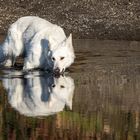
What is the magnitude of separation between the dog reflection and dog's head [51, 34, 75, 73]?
30 cm

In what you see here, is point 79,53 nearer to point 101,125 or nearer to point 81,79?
point 81,79

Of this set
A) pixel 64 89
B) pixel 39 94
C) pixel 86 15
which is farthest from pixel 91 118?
pixel 86 15

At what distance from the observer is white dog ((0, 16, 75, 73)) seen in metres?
13.4

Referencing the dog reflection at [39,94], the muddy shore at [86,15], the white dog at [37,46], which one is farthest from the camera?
the muddy shore at [86,15]

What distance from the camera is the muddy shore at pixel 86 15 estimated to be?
2250 cm

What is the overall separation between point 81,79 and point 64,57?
916mm

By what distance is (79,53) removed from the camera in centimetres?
1703

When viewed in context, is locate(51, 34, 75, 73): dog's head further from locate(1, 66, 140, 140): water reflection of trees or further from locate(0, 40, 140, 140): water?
locate(1, 66, 140, 140): water reflection of trees

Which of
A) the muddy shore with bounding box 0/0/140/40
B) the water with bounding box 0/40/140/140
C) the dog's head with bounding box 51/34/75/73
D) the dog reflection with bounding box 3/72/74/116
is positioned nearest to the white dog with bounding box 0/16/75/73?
the dog's head with bounding box 51/34/75/73

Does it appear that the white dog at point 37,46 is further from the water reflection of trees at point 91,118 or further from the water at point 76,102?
the water reflection of trees at point 91,118

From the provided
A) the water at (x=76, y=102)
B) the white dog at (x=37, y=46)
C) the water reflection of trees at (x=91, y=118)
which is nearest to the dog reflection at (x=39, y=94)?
the water at (x=76, y=102)

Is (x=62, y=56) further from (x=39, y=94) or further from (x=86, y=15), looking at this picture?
(x=86, y=15)

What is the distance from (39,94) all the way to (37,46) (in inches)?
118

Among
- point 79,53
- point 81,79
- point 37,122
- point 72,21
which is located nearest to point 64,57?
point 81,79
